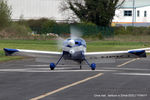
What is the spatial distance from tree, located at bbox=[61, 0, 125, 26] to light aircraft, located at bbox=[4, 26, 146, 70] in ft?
165

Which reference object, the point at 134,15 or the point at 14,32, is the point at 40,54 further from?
the point at 134,15

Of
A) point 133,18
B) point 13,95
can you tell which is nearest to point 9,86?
point 13,95

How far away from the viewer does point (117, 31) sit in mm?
70812

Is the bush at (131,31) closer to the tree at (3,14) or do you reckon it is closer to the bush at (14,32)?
the bush at (14,32)

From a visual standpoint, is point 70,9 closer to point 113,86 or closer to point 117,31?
point 117,31

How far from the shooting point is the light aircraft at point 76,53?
60.6ft

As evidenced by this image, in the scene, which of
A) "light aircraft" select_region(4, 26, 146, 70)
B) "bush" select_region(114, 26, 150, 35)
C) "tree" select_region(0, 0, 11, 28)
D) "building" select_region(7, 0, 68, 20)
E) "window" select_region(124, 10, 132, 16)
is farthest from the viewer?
"window" select_region(124, 10, 132, 16)

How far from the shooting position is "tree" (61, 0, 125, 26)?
2778 inches

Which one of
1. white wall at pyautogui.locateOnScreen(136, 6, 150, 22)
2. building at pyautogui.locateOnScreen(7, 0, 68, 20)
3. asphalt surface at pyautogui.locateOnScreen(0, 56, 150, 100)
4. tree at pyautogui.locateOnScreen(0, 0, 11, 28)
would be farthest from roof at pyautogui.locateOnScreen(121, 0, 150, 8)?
asphalt surface at pyautogui.locateOnScreen(0, 56, 150, 100)

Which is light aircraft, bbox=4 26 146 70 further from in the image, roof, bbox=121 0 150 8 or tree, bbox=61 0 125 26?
roof, bbox=121 0 150 8

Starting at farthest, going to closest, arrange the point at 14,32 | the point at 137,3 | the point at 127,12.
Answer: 1. the point at 137,3
2. the point at 127,12
3. the point at 14,32

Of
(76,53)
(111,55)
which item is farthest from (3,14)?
(76,53)

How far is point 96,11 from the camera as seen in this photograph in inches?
2788

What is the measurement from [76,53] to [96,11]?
52682mm
